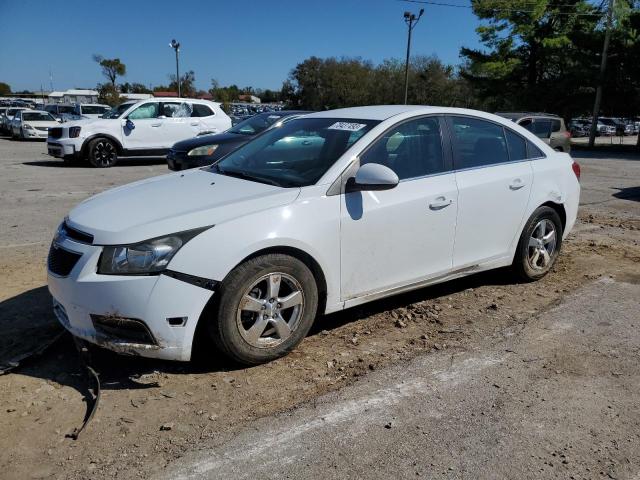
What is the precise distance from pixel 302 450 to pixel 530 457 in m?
1.09

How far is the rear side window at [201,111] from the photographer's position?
16.3 meters

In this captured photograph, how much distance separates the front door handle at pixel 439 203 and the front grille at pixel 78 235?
2.35m

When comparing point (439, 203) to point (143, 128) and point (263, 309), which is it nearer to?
point (263, 309)

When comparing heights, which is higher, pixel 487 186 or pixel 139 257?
pixel 487 186

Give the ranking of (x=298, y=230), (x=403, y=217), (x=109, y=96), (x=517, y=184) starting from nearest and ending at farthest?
(x=298, y=230), (x=403, y=217), (x=517, y=184), (x=109, y=96)

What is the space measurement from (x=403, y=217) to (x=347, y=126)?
33.9 inches

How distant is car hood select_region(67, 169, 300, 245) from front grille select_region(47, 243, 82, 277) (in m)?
0.17

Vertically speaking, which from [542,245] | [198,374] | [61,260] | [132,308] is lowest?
[198,374]

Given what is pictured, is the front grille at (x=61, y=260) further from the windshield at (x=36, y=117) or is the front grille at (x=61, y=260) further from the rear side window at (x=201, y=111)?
the windshield at (x=36, y=117)

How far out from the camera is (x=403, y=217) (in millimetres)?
4012

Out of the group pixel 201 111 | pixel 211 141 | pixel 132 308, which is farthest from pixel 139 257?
pixel 201 111

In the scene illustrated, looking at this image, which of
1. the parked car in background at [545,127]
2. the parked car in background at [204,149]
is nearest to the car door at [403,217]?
the parked car in background at [204,149]

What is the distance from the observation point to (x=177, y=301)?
318 cm

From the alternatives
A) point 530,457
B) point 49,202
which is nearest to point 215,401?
point 530,457
